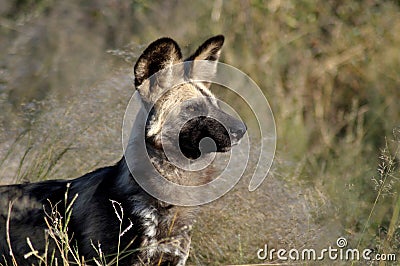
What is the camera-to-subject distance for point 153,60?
4.52m

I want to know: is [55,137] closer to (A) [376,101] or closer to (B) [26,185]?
(B) [26,185]

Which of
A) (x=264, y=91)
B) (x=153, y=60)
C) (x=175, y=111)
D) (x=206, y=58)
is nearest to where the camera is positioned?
(x=153, y=60)

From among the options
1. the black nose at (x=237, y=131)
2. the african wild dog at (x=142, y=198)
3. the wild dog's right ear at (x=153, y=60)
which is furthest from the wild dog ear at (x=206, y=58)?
the black nose at (x=237, y=131)

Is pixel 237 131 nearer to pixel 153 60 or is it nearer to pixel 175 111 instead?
pixel 175 111

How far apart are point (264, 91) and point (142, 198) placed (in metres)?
3.84

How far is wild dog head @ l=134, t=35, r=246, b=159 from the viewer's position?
4.55 meters

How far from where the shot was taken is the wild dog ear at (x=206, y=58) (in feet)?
16.1

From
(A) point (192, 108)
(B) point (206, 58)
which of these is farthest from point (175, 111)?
(B) point (206, 58)

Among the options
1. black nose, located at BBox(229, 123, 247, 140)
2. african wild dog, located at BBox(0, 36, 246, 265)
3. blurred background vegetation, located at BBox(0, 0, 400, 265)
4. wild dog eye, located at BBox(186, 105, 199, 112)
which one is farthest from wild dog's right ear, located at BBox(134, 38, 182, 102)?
blurred background vegetation, located at BBox(0, 0, 400, 265)

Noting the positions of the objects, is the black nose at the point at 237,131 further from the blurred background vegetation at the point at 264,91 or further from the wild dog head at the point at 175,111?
the blurred background vegetation at the point at 264,91

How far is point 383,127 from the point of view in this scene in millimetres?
8039

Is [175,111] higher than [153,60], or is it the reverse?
[153,60]

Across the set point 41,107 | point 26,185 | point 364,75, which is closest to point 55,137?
point 41,107

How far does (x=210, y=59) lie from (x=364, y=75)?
3966 mm
